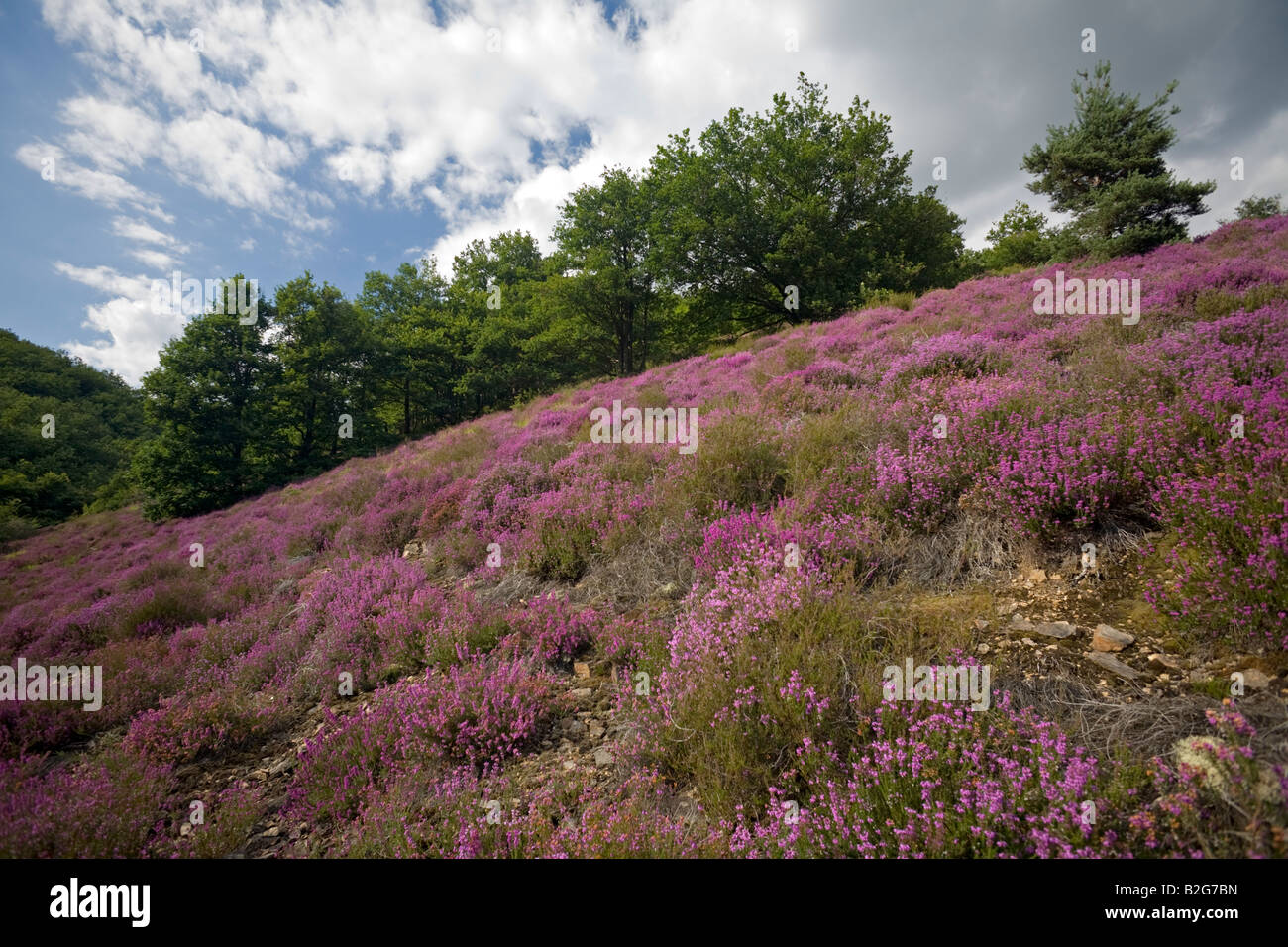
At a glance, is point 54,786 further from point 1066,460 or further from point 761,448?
point 1066,460

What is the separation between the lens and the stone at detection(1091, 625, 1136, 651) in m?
2.59

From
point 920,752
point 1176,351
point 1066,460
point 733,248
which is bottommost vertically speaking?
point 920,752

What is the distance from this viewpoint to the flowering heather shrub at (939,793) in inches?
68.1

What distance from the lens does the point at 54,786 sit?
3.25 metres

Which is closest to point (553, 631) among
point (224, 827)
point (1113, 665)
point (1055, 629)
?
point (224, 827)

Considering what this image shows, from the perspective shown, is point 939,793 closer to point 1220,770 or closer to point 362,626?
point 1220,770

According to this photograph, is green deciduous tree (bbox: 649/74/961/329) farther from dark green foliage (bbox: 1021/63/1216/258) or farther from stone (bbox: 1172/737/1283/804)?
stone (bbox: 1172/737/1283/804)

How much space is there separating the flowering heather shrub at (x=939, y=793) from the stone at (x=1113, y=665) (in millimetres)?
624

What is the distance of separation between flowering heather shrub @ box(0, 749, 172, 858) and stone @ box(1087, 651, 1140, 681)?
572 centimetres

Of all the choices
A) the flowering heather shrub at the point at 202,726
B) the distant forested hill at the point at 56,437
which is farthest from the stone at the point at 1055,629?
the distant forested hill at the point at 56,437

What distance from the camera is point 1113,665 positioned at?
2.48 m

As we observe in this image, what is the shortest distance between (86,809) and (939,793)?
192 inches

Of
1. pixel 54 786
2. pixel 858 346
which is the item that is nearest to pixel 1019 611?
pixel 54 786
